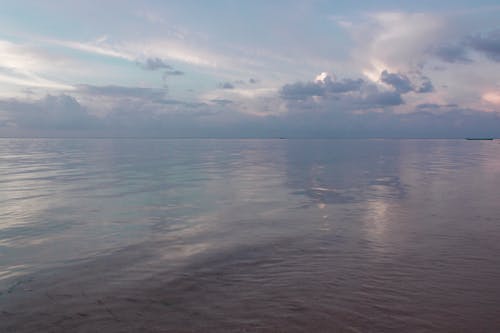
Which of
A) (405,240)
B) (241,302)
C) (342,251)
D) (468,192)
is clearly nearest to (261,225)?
(342,251)

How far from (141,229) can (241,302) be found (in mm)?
8453

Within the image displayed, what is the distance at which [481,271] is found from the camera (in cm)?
1045

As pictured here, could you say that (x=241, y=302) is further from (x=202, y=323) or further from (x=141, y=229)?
(x=141, y=229)

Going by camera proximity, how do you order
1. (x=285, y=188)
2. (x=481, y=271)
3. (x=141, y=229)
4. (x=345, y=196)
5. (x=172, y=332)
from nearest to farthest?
(x=172, y=332) < (x=481, y=271) < (x=141, y=229) < (x=345, y=196) < (x=285, y=188)

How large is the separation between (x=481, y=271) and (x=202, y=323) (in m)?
8.10

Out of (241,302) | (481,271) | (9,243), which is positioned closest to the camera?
(241,302)

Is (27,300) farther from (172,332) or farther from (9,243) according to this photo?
(9,243)

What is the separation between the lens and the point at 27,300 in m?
8.71

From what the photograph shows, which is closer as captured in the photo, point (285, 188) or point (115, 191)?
point (115, 191)

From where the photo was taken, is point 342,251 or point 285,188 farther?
point 285,188

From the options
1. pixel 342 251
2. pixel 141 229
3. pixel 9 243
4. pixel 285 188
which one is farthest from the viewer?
pixel 285 188

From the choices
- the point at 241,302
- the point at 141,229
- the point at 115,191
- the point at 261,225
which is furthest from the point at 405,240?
the point at 115,191

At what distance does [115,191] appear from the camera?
26.3 meters

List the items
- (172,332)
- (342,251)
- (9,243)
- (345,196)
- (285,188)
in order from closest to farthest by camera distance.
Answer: (172,332)
(342,251)
(9,243)
(345,196)
(285,188)
